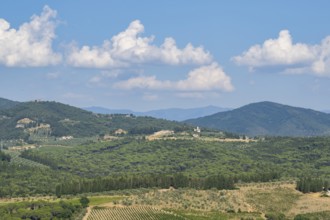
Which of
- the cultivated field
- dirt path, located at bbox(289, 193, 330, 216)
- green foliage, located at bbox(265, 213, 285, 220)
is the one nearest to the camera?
the cultivated field

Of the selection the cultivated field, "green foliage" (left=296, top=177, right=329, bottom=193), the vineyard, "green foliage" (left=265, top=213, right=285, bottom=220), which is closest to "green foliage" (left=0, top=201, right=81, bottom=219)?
the cultivated field

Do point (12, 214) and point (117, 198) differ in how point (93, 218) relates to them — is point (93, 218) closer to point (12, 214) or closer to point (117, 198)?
point (12, 214)

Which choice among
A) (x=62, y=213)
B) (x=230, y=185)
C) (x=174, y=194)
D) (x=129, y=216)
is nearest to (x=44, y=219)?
(x=62, y=213)

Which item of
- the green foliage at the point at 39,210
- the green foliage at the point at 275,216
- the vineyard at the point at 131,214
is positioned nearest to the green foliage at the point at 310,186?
the green foliage at the point at 275,216

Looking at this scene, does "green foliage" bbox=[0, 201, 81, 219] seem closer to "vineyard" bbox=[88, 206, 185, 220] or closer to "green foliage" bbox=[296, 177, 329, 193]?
"vineyard" bbox=[88, 206, 185, 220]

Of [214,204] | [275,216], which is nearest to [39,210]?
[214,204]

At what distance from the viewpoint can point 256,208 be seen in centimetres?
16162

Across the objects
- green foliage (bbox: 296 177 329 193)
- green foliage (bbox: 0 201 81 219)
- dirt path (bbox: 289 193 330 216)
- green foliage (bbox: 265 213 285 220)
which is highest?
green foliage (bbox: 296 177 329 193)

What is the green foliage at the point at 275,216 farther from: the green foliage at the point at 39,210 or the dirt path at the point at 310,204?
the green foliage at the point at 39,210

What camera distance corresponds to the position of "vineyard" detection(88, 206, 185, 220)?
140750 millimetres

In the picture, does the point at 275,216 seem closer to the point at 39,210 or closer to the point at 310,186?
the point at 310,186

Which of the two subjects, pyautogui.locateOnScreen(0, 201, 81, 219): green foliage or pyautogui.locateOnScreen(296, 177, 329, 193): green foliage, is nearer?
pyautogui.locateOnScreen(0, 201, 81, 219): green foliage

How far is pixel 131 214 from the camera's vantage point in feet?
479

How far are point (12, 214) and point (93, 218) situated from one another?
23690mm
